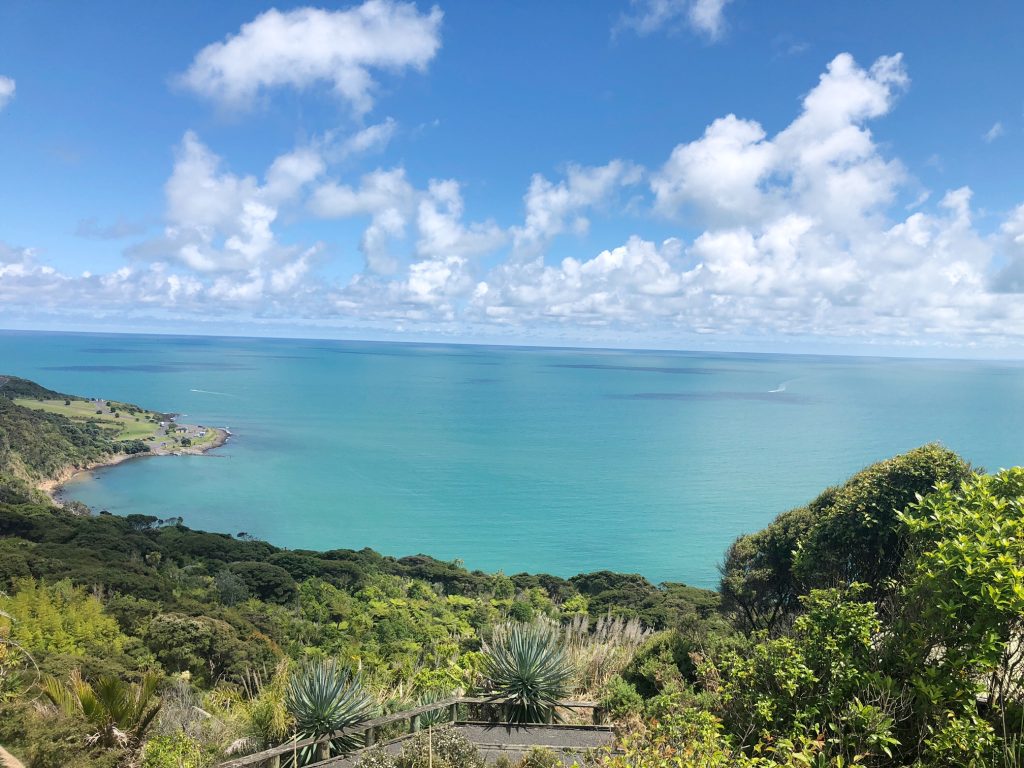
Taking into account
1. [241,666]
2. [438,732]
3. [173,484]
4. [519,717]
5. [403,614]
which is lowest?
[173,484]

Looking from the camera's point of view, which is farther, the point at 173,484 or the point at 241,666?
the point at 173,484

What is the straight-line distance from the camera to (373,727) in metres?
8.02

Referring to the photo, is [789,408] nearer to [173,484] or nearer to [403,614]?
[173,484]

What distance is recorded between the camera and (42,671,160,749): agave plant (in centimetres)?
634

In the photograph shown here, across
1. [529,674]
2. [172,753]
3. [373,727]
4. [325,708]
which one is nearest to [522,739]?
[529,674]

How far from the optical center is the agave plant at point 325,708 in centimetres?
781

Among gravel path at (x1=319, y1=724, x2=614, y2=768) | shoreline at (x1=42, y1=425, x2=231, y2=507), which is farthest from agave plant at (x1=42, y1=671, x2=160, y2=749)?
shoreline at (x1=42, y1=425, x2=231, y2=507)

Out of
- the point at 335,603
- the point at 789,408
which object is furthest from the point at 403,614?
the point at 789,408

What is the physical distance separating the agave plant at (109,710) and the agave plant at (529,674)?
4.48 m

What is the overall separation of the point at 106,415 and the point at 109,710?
9190 cm

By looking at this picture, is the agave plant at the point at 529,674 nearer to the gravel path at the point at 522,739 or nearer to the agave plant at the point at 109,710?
the gravel path at the point at 522,739

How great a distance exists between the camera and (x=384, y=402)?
115m

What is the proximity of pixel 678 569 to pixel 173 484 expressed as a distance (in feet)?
142

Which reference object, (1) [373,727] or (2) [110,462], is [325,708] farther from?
(2) [110,462]
